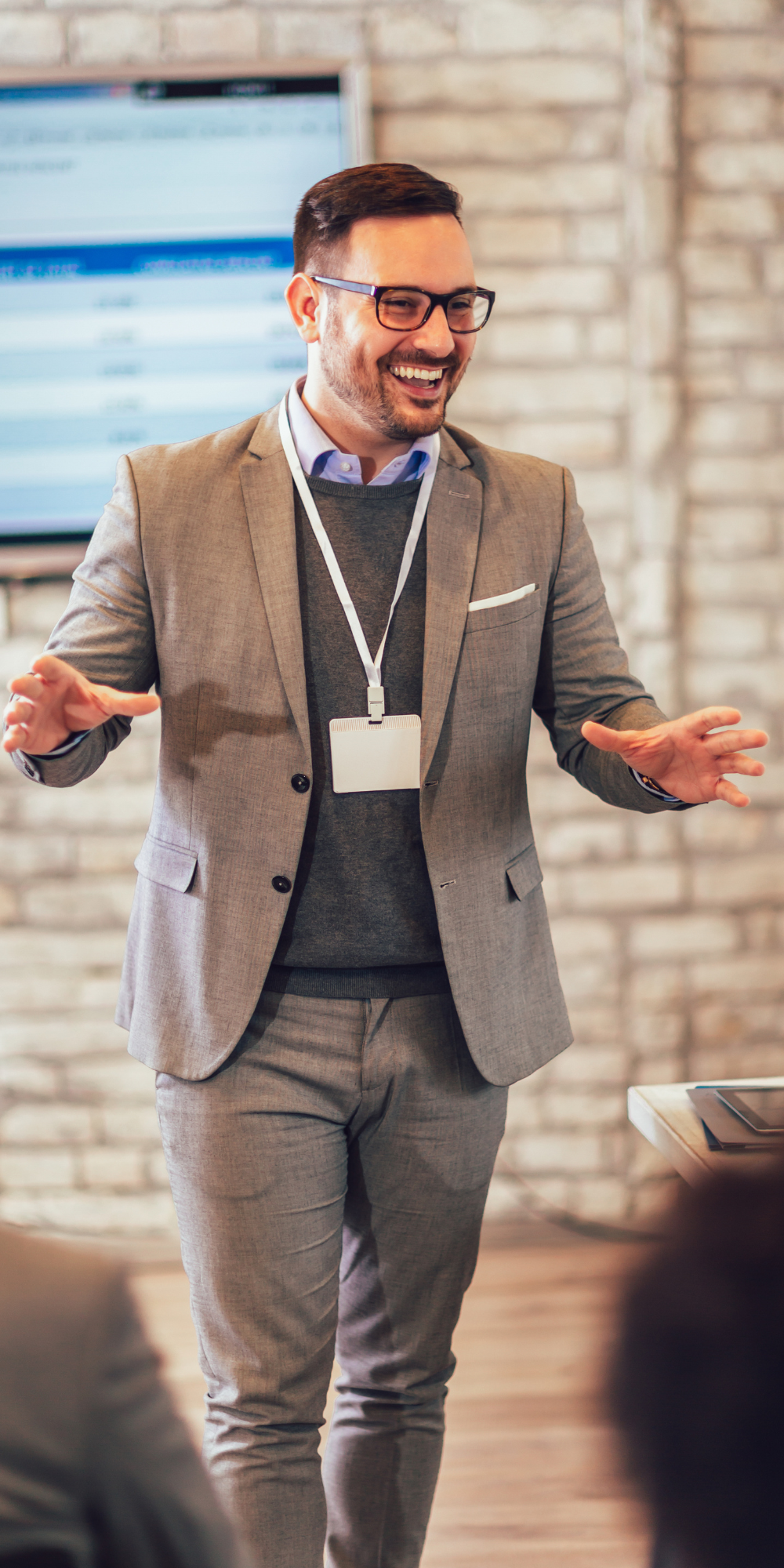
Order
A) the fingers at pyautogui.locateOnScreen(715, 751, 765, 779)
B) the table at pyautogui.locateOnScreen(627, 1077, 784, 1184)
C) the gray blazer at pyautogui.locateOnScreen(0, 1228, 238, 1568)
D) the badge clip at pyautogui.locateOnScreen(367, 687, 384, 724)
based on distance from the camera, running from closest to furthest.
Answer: the gray blazer at pyautogui.locateOnScreen(0, 1228, 238, 1568), the table at pyautogui.locateOnScreen(627, 1077, 784, 1184), the fingers at pyautogui.locateOnScreen(715, 751, 765, 779), the badge clip at pyautogui.locateOnScreen(367, 687, 384, 724)

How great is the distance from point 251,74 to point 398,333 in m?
1.38

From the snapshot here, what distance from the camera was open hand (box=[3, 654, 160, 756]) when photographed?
131 cm

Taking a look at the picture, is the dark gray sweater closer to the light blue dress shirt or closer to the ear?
the light blue dress shirt

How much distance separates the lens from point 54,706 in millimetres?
1353

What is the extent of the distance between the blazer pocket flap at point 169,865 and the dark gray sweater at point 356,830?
0.42 feet

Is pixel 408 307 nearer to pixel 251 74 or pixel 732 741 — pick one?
pixel 732 741

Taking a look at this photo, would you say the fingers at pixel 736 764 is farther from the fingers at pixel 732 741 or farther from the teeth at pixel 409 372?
the teeth at pixel 409 372

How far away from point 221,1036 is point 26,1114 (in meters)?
1.49

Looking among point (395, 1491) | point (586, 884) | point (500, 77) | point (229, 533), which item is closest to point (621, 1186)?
point (586, 884)

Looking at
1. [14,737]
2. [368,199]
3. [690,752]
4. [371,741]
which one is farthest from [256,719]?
[368,199]

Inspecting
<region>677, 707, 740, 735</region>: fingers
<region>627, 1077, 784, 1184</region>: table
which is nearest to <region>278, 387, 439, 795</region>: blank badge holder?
<region>677, 707, 740, 735</region>: fingers

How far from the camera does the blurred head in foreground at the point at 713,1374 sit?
0.48 meters

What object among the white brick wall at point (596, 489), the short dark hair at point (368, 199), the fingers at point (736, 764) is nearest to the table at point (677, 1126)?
the fingers at point (736, 764)

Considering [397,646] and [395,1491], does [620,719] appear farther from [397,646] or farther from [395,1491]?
[395,1491]
